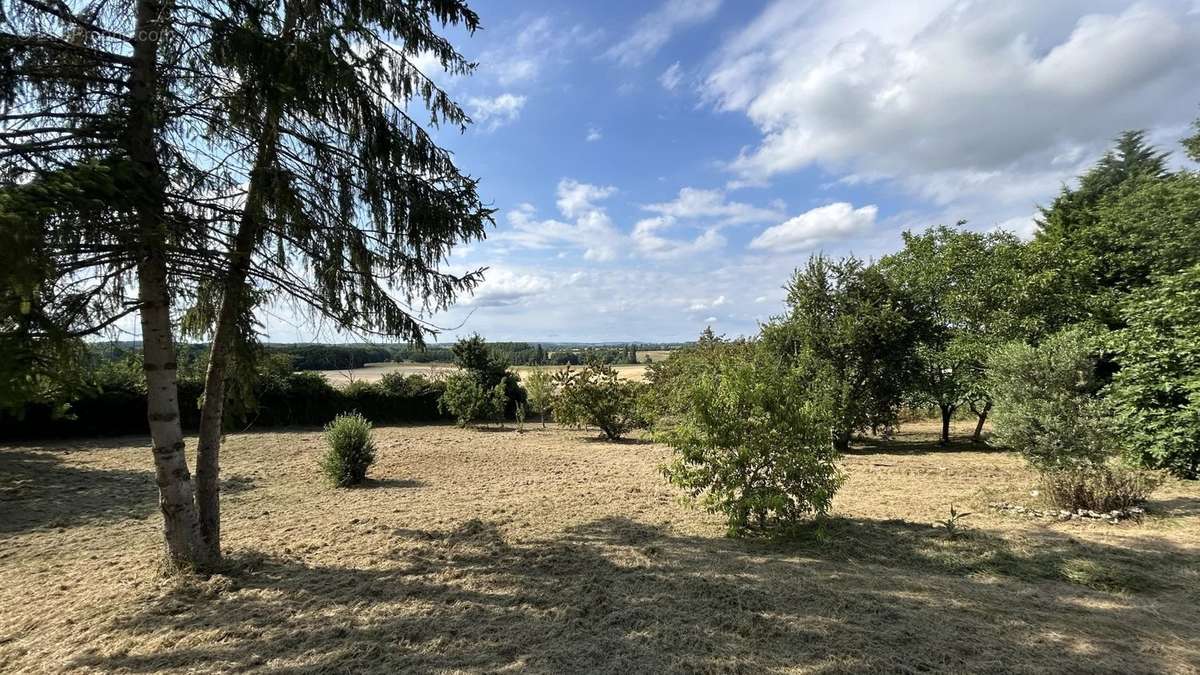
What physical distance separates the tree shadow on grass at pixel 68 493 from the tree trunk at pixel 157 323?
326 centimetres

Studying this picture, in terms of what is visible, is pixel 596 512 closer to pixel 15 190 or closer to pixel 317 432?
pixel 15 190

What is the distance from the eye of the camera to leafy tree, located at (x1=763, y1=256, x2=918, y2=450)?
38.0 feet

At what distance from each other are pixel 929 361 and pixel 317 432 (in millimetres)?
18129

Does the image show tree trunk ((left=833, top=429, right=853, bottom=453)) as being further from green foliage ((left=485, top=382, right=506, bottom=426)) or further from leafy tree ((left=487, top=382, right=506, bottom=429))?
leafy tree ((left=487, top=382, right=506, bottom=429))

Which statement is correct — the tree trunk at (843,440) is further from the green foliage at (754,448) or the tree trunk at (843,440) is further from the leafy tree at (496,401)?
the leafy tree at (496,401)

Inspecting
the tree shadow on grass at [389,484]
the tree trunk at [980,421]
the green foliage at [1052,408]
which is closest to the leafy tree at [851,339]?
the tree trunk at [980,421]

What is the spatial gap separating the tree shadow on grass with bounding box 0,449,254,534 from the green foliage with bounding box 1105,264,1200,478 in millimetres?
14499

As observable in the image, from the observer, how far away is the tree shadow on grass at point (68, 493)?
244 inches

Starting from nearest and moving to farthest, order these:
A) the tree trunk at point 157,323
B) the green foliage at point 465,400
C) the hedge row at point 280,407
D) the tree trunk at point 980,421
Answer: the tree trunk at point 157,323 → the tree trunk at point 980,421 → the hedge row at point 280,407 → the green foliage at point 465,400

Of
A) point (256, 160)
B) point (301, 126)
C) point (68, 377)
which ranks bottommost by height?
point (68, 377)

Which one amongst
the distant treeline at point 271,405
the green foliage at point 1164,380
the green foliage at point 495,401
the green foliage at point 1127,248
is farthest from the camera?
the green foliage at point 495,401

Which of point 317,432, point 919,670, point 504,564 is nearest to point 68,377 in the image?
point 504,564

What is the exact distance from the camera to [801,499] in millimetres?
4984

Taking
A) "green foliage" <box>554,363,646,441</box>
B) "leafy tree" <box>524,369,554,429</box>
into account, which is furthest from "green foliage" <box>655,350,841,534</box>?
"leafy tree" <box>524,369,554,429</box>
